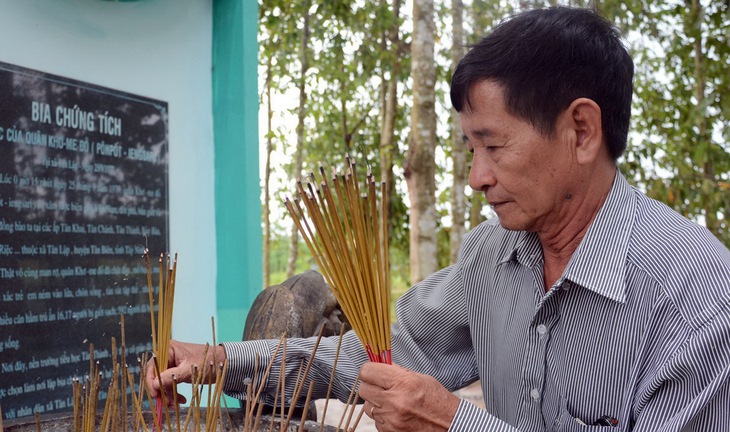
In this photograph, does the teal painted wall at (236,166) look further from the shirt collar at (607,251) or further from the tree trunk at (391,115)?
the tree trunk at (391,115)

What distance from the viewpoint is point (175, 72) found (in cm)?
234

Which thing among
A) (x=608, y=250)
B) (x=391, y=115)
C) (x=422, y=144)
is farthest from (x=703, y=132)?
(x=608, y=250)

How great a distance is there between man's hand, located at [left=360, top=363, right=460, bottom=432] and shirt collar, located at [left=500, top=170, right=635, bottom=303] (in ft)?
1.03

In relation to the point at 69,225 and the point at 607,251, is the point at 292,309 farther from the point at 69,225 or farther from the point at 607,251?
the point at 69,225

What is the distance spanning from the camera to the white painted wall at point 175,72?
2029 mm

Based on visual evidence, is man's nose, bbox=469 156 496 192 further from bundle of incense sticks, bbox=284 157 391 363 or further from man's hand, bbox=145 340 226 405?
man's hand, bbox=145 340 226 405

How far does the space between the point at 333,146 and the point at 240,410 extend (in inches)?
266

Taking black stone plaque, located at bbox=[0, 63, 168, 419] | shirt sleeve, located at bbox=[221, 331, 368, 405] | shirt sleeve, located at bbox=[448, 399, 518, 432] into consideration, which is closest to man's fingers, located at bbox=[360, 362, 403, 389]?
shirt sleeve, located at bbox=[448, 399, 518, 432]

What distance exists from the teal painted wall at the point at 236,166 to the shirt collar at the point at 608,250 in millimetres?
1314

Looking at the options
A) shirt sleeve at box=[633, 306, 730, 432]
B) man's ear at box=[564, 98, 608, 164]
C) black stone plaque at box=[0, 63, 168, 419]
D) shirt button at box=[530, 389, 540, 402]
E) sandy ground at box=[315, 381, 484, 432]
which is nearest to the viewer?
shirt sleeve at box=[633, 306, 730, 432]

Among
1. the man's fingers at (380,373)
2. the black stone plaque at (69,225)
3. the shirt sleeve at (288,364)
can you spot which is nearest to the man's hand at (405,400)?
the man's fingers at (380,373)

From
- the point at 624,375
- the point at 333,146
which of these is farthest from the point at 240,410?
the point at 333,146

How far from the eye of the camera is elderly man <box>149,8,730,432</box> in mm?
1132

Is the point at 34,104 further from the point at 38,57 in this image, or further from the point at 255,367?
the point at 255,367
